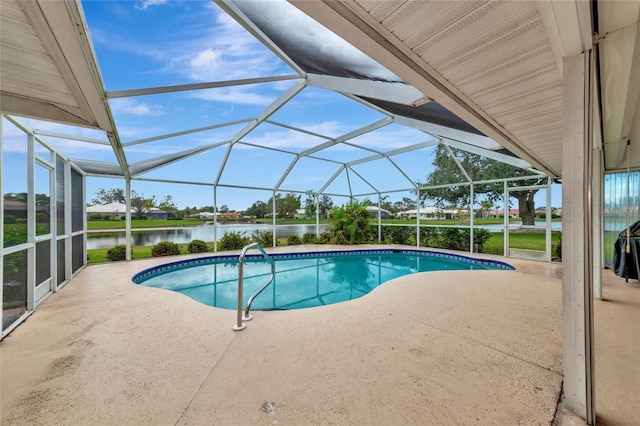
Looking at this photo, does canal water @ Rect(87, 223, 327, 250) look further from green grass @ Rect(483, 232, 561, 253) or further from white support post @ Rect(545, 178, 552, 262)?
white support post @ Rect(545, 178, 552, 262)

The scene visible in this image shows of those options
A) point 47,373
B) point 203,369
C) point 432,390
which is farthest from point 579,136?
point 47,373

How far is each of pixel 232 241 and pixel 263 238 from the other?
1.42 metres

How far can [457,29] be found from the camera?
1.58 metres

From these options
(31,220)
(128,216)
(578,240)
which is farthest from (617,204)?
(128,216)

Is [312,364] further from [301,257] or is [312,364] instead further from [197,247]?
[197,247]

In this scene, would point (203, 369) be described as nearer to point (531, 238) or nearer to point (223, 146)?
point (223, 146)

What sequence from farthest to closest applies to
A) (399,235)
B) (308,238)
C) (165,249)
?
(308,238) → (399,235) → (165,249)

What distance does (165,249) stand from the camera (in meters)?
8.63

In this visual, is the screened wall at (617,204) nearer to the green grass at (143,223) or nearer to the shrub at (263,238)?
the shrub at (263,238)

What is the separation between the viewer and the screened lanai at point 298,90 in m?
1.57

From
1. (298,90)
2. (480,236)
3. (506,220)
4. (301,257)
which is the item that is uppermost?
(298,90)

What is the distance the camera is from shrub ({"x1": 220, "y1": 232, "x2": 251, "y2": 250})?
9758 mm

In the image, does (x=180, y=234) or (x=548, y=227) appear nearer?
(x=548, y=227)

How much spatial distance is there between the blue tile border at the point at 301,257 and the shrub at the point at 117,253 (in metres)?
1.63
